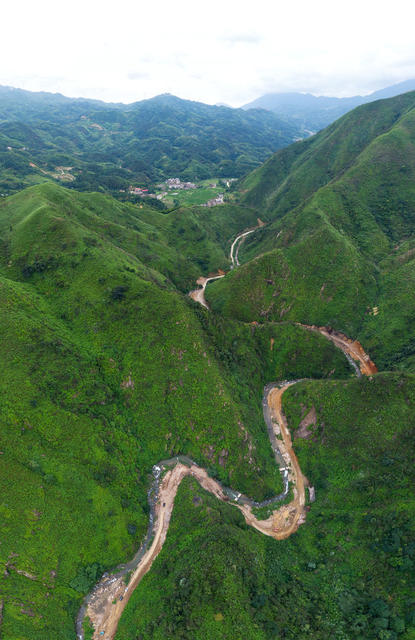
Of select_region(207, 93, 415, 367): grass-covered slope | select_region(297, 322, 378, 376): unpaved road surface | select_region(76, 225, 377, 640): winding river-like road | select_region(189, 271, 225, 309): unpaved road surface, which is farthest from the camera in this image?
select_region(189, 271, 225, 309): unpaved road surface

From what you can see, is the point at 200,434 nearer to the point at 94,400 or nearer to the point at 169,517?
the point at 169,517

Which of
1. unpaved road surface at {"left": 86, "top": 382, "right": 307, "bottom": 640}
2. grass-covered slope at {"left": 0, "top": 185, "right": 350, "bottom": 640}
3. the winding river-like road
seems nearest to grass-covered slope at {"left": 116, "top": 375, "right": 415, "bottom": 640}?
unpaved road surface at {"left": 86, "top": 382, "right": 307, "bottom": 640}

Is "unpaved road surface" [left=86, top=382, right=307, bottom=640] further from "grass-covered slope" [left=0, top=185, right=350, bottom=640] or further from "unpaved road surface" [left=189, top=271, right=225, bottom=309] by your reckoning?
"unpaved road surface" [left=189, top=271, right=225, bottom=309]

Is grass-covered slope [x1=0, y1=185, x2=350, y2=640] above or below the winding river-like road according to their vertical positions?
above

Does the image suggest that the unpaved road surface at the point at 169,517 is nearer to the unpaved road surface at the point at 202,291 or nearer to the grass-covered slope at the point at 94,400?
the grass-covered slope at the point at 94,400

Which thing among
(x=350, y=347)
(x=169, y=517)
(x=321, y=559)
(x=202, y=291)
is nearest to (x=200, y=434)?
(x=169, y=517)

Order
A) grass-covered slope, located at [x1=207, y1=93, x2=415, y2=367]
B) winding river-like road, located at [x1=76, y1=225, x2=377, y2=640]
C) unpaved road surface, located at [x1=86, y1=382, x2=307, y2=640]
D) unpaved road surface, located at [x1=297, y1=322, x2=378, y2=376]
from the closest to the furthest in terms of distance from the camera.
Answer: unpaved road surface, located at [x1=86, y1=382, x2=307, y2=640] < winding river-like road, located at [x1=76, y1=225, x2=377, y2=640] < unpaved road surface, located at [x1=297, y1=322, x2=378, y2=376] < grass-covered slope, located at [x1=207, y1=93, x2=415, y2=367]

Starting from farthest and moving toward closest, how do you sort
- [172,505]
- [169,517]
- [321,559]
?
[172,505]
[169,517]
[321,559]
